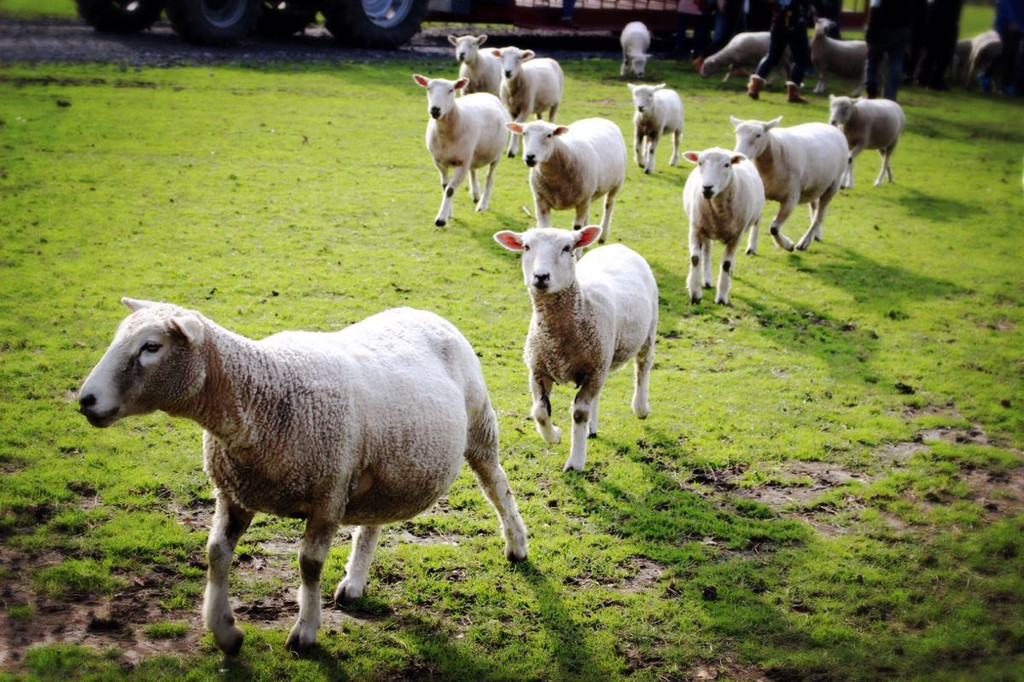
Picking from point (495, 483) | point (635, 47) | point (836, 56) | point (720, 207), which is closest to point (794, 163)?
point (720, 207)

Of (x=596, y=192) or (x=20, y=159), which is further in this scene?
(x=20, y=159)

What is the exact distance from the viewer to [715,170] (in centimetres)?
948

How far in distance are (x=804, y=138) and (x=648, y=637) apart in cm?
887

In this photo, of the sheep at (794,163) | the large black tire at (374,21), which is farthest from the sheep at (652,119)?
the large black tire at (374,21)

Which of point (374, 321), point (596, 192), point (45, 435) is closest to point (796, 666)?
point (374, 321)

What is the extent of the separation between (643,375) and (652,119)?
349 inches

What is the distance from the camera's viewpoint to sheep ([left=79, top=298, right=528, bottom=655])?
148 inches

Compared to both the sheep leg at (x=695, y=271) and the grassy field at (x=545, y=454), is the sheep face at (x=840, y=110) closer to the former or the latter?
the grassy field at (x=545, y=454)

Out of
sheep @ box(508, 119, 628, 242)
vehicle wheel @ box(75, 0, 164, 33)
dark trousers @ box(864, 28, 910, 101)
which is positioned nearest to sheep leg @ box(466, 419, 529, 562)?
sheep @ box(508, 119, 628, 242)

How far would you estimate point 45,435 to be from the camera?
630 cm

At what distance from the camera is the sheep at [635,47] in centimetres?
2355

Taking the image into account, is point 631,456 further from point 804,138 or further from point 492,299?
point 804,138

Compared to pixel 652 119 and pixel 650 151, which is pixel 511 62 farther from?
pixel 650 151

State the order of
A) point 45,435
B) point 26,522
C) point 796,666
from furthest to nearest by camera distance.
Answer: point 45,435 → point 26,522 → point 796,666
